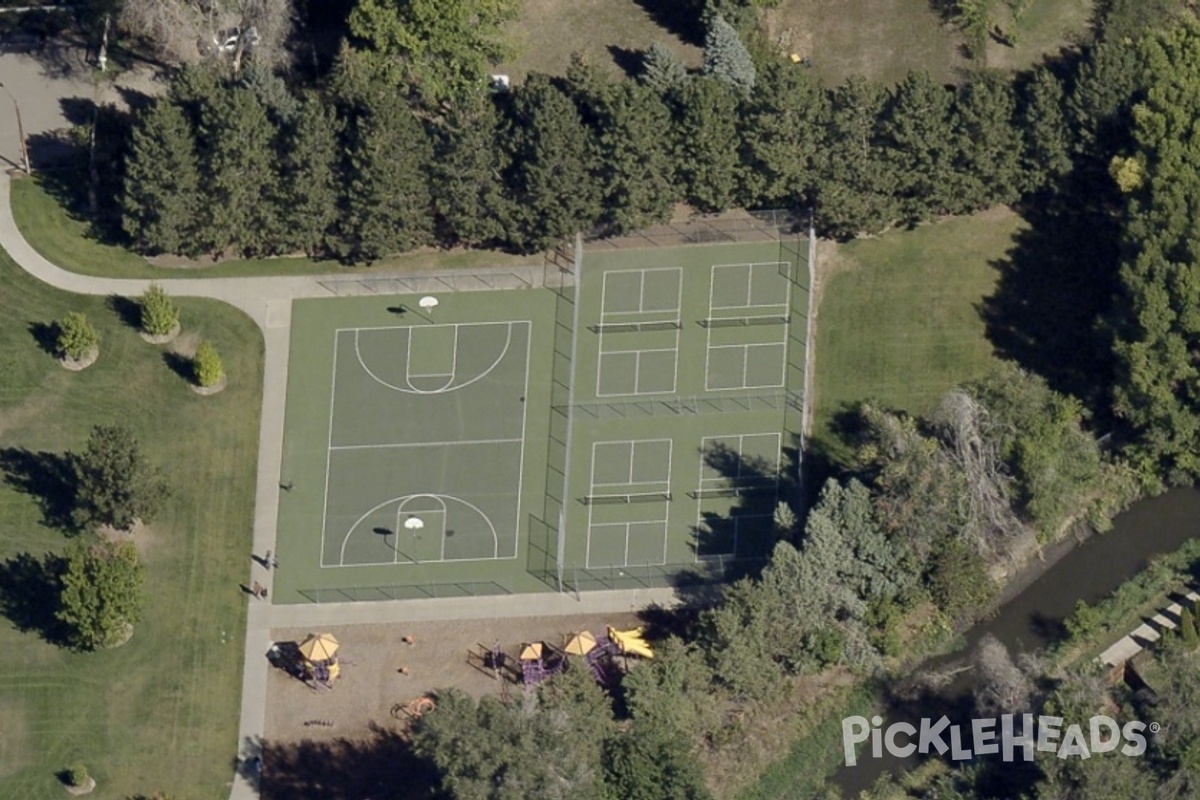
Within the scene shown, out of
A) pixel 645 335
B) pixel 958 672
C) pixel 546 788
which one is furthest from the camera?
pixel 645 335

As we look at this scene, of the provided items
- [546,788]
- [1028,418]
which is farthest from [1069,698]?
[546,788]

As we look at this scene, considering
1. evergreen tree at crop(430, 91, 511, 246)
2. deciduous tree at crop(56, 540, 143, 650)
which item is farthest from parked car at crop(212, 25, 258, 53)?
deciduous tree at crop(56, 540, 143, 650)

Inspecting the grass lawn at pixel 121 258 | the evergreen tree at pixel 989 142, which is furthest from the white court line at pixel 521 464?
the evergreen tree at pixel 989 142

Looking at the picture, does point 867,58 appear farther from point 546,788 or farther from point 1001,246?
point 546,788

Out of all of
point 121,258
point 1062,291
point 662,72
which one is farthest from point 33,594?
point 1062,291

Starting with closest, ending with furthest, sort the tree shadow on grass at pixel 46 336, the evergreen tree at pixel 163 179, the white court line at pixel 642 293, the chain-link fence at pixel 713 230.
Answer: the evergreen tree at pixel 163 179
the white court line at pixel 642 293
the chain-link fence at pixel 713 230
the tree shadow on grass at pixel 46 336

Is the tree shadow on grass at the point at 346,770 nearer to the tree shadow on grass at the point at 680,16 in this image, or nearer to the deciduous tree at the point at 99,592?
the deciduous tree at the point at 99,592
